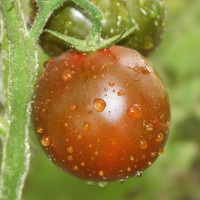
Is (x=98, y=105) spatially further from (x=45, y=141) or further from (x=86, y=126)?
(x=45, y=141)

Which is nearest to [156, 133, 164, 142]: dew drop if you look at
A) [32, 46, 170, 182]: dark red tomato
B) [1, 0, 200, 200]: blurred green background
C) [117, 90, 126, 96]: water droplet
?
[32, 46, 170, 182]: dark red tomato

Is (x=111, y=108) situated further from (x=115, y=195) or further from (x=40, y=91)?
(x=115, y=195)

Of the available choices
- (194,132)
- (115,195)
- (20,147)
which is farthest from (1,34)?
(194,132)

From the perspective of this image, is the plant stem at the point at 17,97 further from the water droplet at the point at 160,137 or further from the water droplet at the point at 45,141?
the water droplet at the point at 160,137

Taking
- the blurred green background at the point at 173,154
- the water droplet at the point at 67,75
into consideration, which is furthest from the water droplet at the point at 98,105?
the blurred green background at the point at 173,154

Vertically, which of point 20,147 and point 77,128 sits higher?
point 77,128

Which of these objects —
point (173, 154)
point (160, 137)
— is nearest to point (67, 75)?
point (160, 137)

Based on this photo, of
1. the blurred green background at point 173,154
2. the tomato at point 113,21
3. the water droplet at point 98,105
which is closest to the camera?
the water droplet at point 98,105
